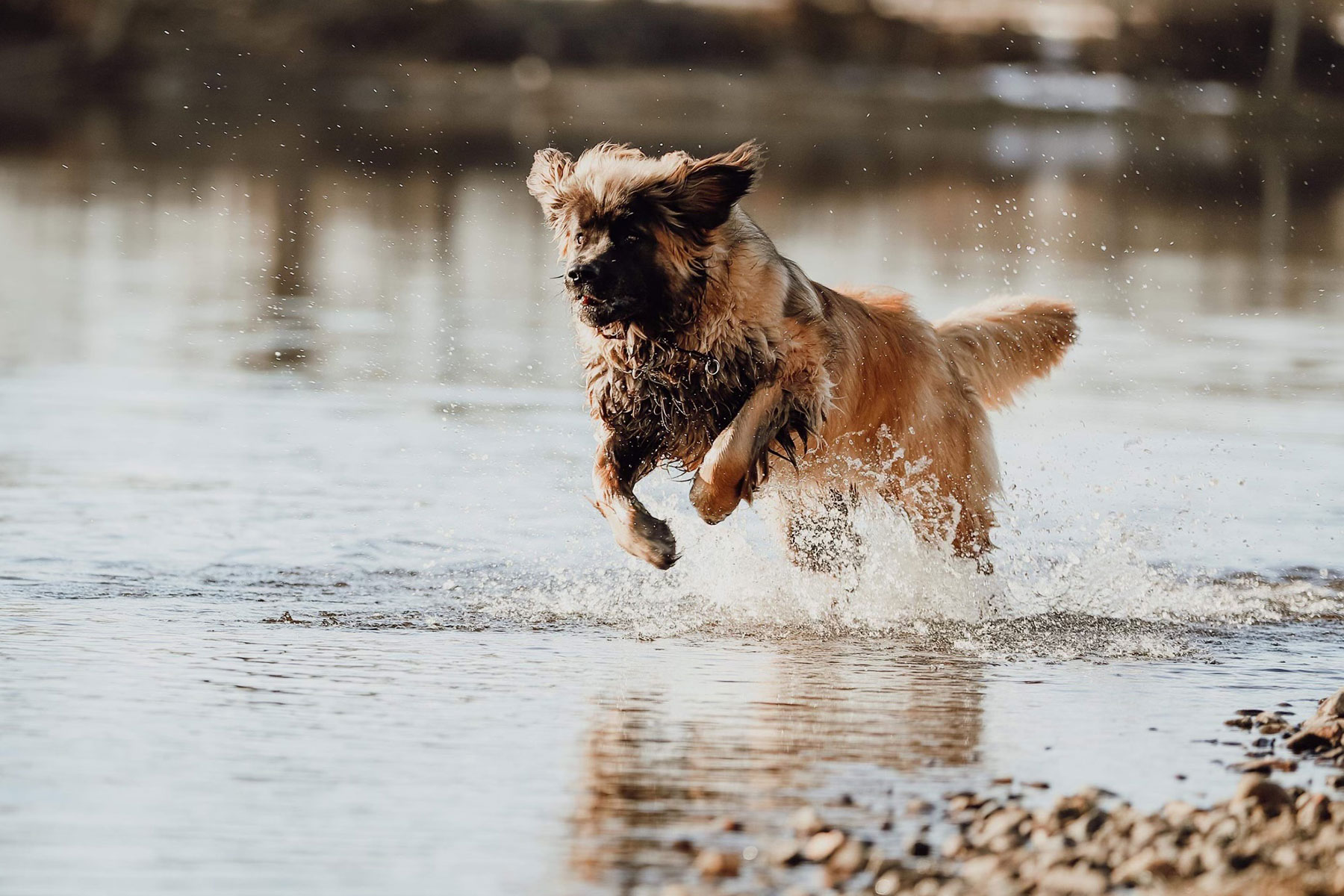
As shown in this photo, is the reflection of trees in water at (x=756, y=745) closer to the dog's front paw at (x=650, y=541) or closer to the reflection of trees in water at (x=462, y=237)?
the dog's front paw at (x=650, y=541)

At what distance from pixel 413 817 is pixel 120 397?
672cm

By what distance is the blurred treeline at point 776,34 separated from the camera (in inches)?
1635

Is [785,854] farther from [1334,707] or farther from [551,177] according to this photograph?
[551,177]

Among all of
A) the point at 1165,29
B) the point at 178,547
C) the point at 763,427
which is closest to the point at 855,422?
the point at 763,427

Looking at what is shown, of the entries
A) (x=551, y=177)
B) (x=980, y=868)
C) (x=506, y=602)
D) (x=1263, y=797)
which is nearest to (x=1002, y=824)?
(x=980, y=868)

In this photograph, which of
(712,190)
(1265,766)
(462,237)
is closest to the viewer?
(1265,766)

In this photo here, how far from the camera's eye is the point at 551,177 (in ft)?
21.3

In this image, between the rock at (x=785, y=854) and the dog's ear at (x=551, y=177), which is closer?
the rock at (x=785, y=854)

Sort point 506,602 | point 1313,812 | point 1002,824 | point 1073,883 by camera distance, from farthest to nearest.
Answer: point 506,602
point 1313,812
point 1002,824
point 1073,883

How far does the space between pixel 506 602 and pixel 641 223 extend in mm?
1406

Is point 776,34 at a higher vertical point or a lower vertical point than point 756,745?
higher

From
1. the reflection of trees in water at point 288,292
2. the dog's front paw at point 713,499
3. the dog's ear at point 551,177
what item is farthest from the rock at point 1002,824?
the reflection of trees in water at point 288,292

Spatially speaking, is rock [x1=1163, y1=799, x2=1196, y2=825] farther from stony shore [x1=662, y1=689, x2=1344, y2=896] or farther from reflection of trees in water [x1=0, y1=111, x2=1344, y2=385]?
reflection of trees in water [x1=0, y1=111, x2=1344, y2=385]

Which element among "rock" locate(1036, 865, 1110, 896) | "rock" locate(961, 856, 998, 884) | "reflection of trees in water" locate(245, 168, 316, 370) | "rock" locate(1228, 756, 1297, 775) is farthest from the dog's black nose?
"reflection of trees in water" locate(245, 168, 316, 370)
